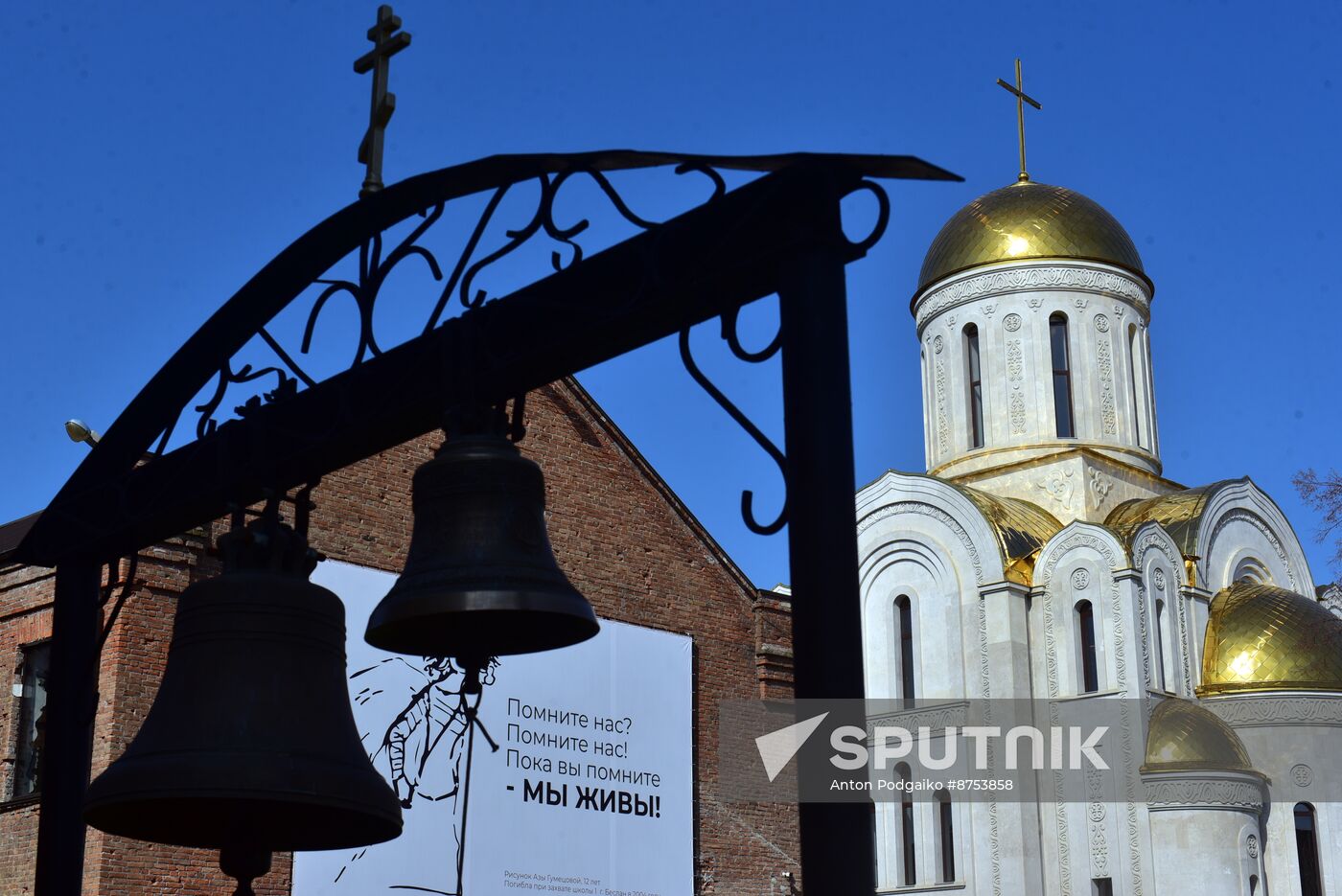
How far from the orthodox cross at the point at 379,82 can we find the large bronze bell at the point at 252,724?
5.59ft

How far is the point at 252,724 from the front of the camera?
4.85 m

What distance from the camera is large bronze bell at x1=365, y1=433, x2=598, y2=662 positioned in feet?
15.4

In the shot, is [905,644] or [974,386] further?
[974,386]

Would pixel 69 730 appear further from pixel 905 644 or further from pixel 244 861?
pixel 905 644

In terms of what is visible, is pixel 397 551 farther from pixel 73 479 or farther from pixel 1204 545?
pixel 1204 545

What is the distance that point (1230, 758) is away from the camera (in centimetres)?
2733

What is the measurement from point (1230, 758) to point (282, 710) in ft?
81.5

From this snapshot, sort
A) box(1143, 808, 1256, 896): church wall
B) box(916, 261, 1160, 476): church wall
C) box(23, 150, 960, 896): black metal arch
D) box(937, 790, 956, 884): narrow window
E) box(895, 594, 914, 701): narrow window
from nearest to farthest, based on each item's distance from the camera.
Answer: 1. box(23, 150, 960, 896): black metal arch
2. box(1143, 808, 1256, 896): church wall
3. box(937, 790, 956, 884): narrow window
4. box(895, 594, 914, 701): narrow window
5. box(916, 261, 1160, 476): church wall

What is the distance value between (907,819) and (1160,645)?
532 centimetres

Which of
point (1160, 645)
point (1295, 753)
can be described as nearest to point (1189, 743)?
point (1160, 645)

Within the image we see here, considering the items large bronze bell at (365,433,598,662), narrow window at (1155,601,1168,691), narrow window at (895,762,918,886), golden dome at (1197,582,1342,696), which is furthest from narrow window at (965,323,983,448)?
large bronze bell at (365,433,598,662)

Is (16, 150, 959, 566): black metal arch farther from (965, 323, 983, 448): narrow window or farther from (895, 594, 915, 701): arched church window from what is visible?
(965, 323, 983, 448): narrow window

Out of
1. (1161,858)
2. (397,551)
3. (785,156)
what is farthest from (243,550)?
(1161,858)

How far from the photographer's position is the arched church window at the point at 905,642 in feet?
101
